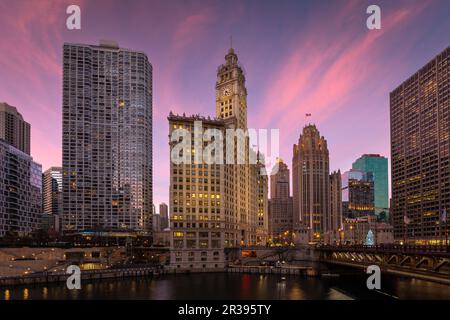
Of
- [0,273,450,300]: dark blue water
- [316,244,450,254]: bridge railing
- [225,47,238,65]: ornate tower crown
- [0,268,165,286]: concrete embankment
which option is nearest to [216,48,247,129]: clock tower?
[225,47,238,65]: ornate tower crown

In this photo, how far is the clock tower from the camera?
6471 inches

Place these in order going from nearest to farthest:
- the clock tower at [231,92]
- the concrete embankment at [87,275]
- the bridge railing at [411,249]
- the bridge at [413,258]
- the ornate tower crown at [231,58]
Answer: the bridge at [413,258] → the bridge railing at [411,249] → the concrete embankment at [87,275] → the clock tower at [231,92] → the ornate tower crown at [231,58]

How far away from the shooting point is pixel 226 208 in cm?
14712

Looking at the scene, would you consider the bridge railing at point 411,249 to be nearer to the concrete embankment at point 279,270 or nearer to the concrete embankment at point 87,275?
the concrete embankment at point 279,270

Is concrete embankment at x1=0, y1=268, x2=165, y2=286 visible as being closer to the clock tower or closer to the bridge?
the bridge

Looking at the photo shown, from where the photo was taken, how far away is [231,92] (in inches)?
6575

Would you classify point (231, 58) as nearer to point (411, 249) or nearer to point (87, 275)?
point (87, 275)

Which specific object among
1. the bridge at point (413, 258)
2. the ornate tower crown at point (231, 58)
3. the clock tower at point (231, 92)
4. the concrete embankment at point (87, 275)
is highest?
the ornate tower crown at point (231, 58)

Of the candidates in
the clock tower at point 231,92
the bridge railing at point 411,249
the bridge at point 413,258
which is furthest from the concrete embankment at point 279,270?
the clock tower at point 231,92

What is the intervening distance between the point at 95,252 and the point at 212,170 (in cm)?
4986

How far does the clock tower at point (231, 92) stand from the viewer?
164 metres
